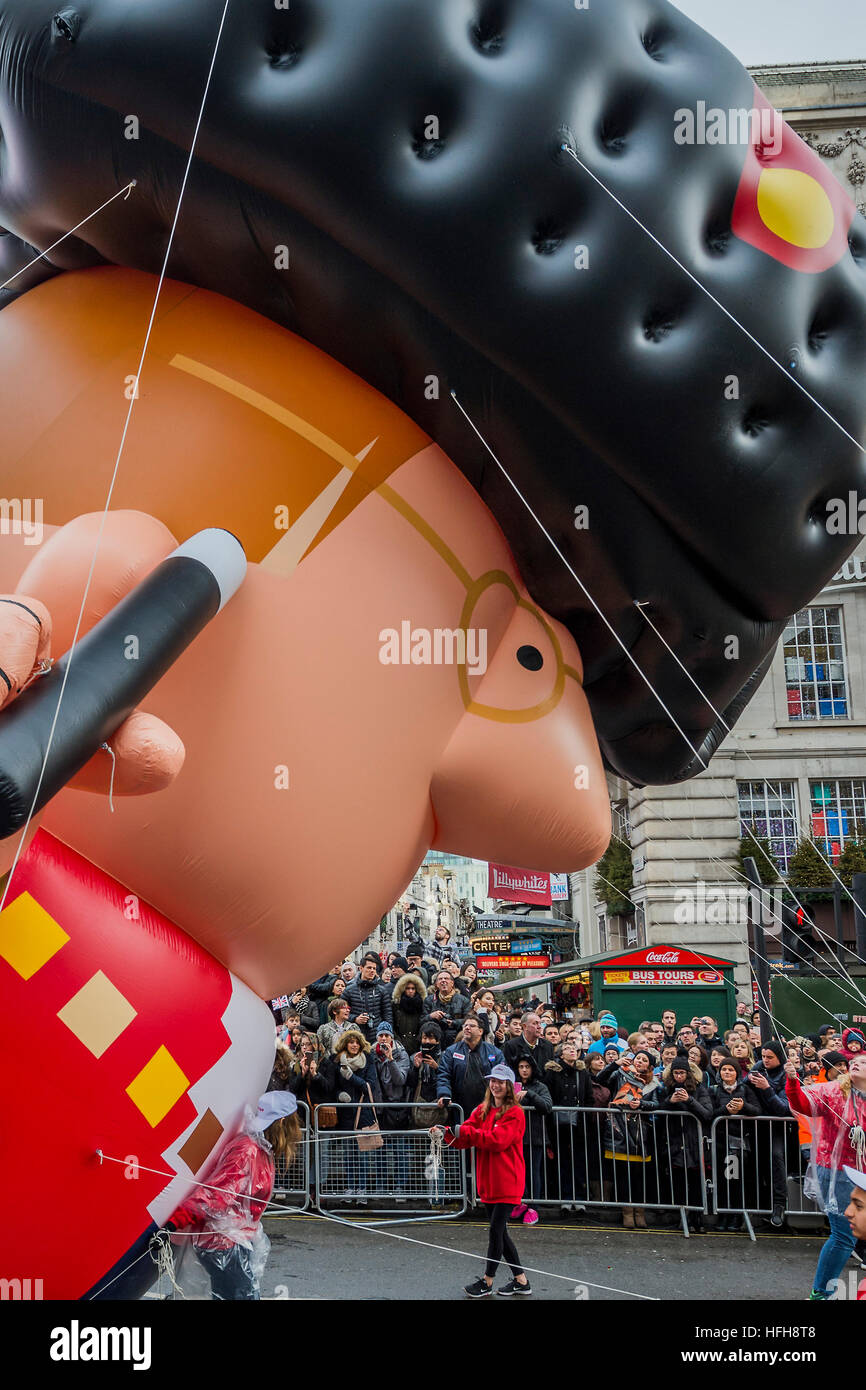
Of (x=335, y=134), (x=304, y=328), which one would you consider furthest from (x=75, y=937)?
(x=335, y=134)

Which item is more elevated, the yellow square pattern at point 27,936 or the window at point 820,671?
the window at point 820,671

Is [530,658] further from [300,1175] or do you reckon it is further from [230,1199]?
[300,1175]

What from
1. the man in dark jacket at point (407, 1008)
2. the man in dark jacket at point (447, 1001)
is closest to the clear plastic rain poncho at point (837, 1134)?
the man in dark jacket at point (407, 1008)

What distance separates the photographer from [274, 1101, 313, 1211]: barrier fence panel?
28.7ft

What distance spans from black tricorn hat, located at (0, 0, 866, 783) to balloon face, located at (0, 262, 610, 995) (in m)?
0.16

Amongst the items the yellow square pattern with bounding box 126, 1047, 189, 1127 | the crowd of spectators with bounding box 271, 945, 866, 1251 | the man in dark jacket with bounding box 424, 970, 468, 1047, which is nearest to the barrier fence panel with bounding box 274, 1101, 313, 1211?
the crowd of spectators with bounding box 271, 945, 866, 1251

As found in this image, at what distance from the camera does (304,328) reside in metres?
3.06

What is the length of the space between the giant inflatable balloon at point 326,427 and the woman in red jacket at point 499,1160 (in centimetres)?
404

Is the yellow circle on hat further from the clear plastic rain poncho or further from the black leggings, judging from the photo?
the black leggings

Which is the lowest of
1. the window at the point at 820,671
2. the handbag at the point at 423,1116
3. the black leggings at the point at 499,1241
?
the black leggings at the point at 499,1241

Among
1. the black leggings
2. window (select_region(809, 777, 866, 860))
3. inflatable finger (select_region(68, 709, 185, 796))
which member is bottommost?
the black leggings

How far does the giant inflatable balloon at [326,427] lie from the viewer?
2.72 meters

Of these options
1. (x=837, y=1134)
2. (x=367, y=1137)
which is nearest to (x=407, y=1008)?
(x=367, y=1137)

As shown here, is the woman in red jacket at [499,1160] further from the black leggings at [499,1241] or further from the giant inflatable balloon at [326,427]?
the giant inflatable balloon at [326,427]
